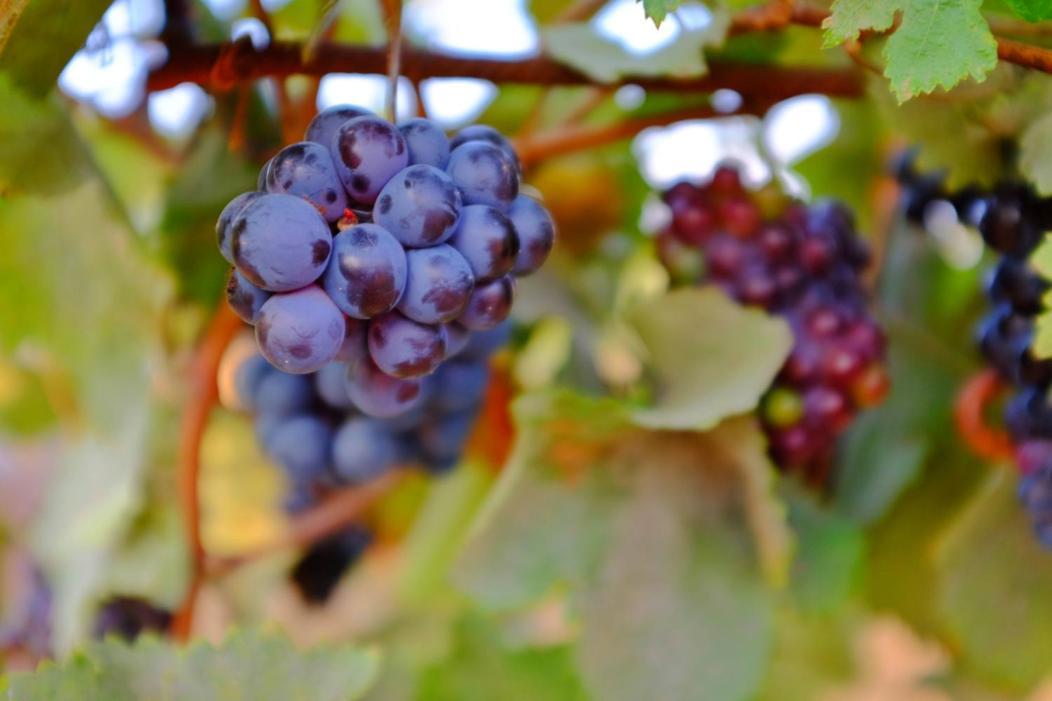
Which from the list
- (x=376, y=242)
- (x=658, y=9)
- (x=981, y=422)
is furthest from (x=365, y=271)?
(x=981, y=422)

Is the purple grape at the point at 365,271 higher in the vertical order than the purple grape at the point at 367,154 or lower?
lower

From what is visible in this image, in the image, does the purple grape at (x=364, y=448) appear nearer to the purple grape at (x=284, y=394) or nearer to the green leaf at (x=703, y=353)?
the purple grape at (x=284, y=394)

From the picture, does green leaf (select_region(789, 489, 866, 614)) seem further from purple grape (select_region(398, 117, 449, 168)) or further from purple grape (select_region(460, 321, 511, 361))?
purple grape (select_region(398, 117, 449, 168))

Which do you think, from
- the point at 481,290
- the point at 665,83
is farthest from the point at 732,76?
the point at 481,290

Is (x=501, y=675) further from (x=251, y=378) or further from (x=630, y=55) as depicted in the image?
(x=630, y=55)

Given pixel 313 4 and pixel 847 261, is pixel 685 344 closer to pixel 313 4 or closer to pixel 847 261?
pixel 847 261

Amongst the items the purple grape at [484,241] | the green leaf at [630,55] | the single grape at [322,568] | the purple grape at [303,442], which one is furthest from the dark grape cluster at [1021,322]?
the single grape at [322,568]

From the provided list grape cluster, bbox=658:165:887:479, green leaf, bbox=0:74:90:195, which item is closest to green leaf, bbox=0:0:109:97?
green leaf, bbox=0:74:90:195
